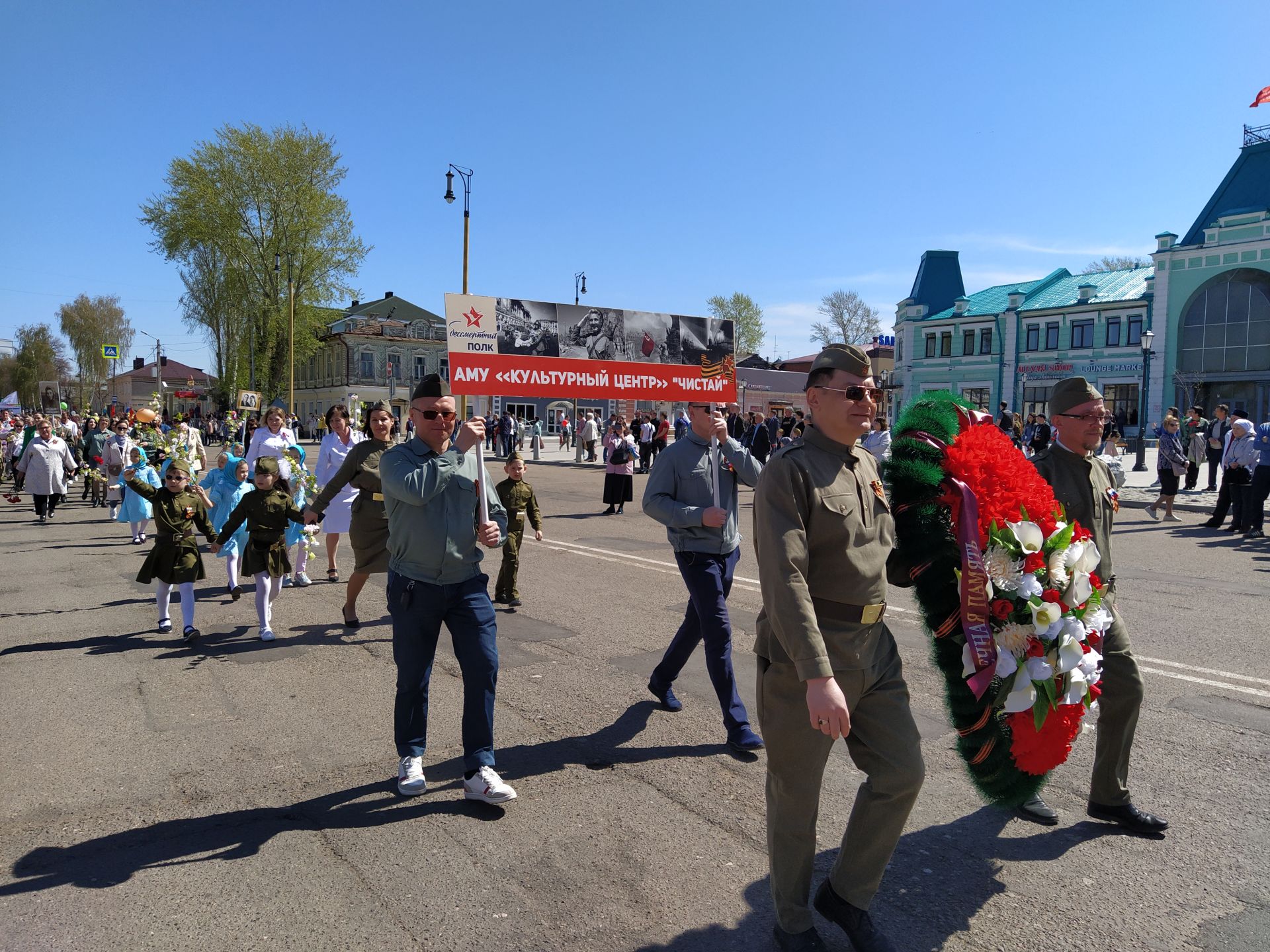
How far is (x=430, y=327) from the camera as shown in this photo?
78375 mm

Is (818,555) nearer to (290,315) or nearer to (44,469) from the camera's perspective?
(44,469)

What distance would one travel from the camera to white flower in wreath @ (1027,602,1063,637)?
10.7 ft

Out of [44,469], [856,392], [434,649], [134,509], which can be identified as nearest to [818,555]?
[856,392]

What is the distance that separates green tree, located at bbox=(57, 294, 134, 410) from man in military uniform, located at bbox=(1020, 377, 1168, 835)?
93.0 meters

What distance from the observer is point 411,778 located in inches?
162

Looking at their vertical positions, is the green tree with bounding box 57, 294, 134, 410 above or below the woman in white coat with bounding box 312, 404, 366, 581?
above

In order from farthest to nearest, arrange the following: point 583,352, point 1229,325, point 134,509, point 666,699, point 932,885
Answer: point 1229,325 < point 134,509 < point 583,352 < point 666,699 < point 932,885

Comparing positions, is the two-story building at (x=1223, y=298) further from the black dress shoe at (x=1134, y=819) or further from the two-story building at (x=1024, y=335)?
the black dress shoe at (x=1134, y=819)

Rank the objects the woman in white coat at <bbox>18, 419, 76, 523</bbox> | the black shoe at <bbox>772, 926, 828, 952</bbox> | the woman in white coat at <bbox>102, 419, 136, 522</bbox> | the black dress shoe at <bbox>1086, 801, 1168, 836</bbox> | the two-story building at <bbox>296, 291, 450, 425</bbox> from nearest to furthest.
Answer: the black shoe at <bbox>772, 926, 828, 952</bbox> < the black dress shoe at <bbox>1086, 801, 1168, 836</bbox> < the woman in white coat at <bbox>18, 419, 76, 523</bbox> < the woman in white coat at <bbox>102, 419, 136, 522</bbox> < the two-story building at <bbox>296, 291, 450, 425</bbox>

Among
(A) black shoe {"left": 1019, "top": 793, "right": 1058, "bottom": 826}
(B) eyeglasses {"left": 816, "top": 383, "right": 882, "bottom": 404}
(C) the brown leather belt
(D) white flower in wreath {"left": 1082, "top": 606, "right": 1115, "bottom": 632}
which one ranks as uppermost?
(B) eyeglasses {"left": 816, "top": 383, "right": 882, "bottom": 404}

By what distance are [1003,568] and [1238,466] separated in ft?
45.0

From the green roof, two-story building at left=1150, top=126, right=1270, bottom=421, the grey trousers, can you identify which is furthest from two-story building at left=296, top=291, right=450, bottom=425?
the grey trousers

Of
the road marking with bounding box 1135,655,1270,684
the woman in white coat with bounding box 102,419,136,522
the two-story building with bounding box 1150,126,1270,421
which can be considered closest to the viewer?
the road marking with bounding box 1135,655,1270,684

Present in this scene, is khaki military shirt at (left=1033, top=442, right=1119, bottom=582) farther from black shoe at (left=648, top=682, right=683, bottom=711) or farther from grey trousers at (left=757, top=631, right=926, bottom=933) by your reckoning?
black shoe at (left=648, top=682, right=683, bottom=711)
